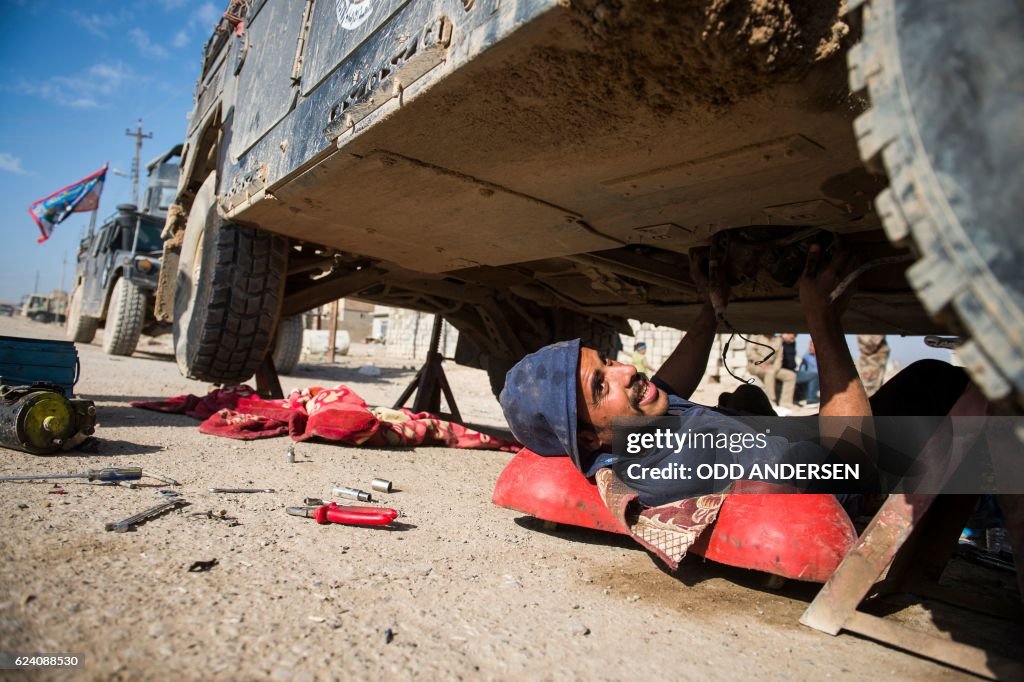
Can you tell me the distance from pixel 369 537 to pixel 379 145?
3.64ft

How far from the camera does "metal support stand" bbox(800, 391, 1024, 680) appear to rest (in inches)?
43.6

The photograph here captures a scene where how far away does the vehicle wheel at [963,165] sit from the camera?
585 mm

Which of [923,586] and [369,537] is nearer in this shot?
[923,586]

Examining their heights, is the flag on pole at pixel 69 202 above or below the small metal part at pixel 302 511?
A: above

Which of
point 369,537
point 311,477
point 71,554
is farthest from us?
point 311,477

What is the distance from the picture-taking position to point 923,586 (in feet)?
5.08

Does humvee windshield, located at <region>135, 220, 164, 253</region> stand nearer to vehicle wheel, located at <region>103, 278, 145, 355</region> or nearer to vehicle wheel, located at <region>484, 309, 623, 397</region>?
vehicle wheel, located at <region>103, 278, 145, 355</region>

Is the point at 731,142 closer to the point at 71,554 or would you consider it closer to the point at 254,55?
the point at 71,554

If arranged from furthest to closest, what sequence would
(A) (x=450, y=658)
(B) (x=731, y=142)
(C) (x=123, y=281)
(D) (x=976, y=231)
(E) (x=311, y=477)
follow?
(C) (x=123, y=281) < (E) (x=311, y=477) < (B) (x=731, y=142) < (A) (x=450, y=658) < (D) (x=976, y=231)

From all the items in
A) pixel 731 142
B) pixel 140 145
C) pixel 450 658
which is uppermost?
pixel 140 145

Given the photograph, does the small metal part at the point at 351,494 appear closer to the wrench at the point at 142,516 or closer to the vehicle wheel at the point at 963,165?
the wrench at the point at 142,516

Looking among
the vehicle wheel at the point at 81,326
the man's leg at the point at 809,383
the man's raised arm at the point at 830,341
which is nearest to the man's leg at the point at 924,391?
the man's raised arm at the point at 830,341

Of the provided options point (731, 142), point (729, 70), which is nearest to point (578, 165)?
point (731, 142)

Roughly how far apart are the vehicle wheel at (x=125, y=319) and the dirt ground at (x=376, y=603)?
796 cm
